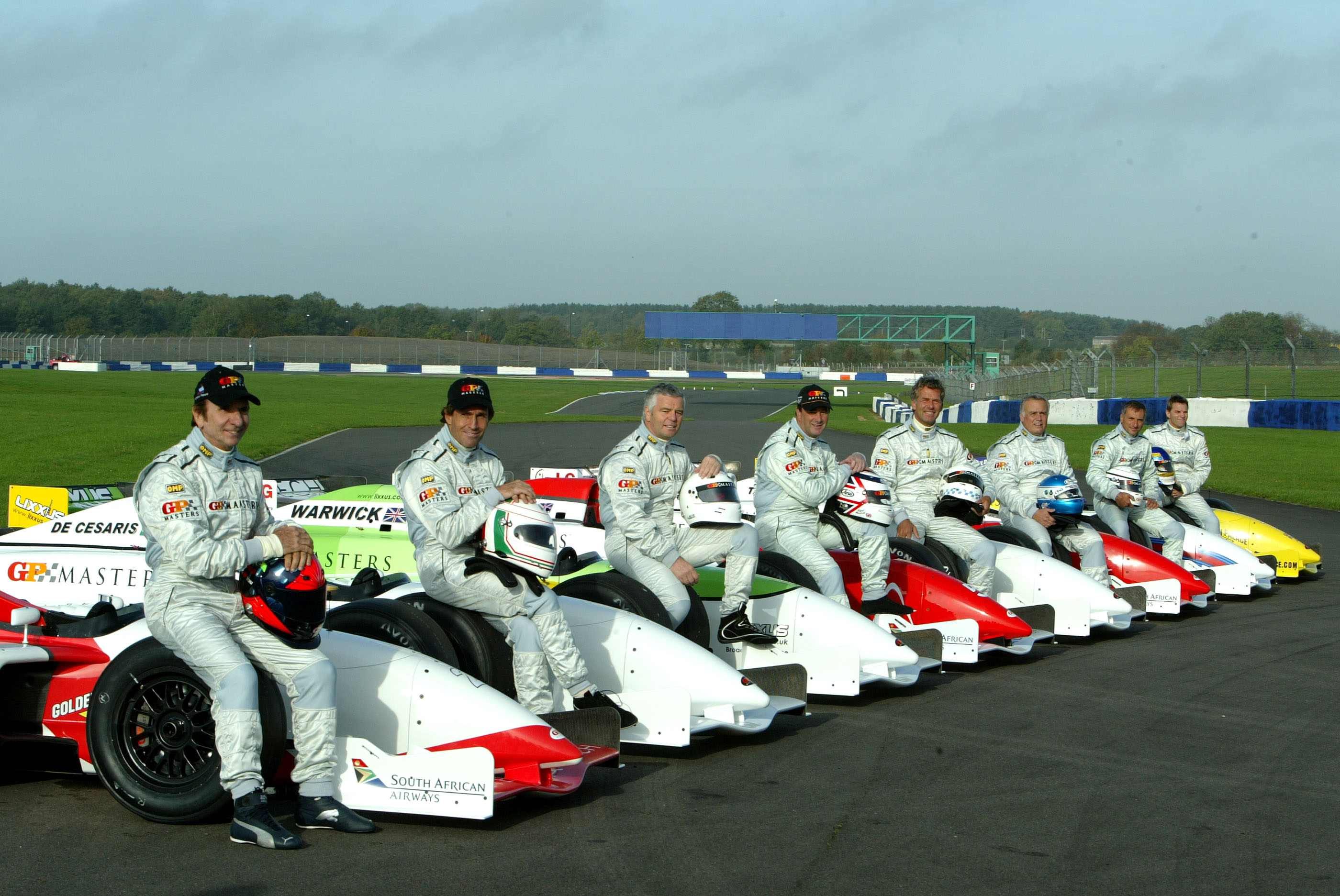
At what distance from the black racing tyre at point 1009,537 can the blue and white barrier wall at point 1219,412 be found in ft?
75.4

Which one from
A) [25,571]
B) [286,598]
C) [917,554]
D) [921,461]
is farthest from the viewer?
[921,461]

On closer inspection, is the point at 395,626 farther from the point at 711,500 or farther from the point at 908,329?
the point at 908,329

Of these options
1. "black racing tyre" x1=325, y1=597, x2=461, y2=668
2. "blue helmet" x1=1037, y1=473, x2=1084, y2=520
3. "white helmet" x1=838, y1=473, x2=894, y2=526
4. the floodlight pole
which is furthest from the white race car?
the floodlight pole

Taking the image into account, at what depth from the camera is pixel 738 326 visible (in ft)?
298

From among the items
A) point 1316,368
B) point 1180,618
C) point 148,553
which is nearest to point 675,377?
point 1316,368

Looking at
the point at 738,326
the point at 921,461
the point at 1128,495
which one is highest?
the point at 738,326

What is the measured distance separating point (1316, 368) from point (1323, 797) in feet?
109

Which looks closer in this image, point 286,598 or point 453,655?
point 286,598

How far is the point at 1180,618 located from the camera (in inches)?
418

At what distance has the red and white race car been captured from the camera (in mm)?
4867

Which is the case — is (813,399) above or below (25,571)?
above

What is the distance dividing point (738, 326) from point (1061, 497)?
8070 cm

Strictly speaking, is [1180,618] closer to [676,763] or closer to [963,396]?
[676,763]

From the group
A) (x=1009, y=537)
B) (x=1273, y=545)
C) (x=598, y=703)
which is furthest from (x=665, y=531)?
(x=1273, y=545)
